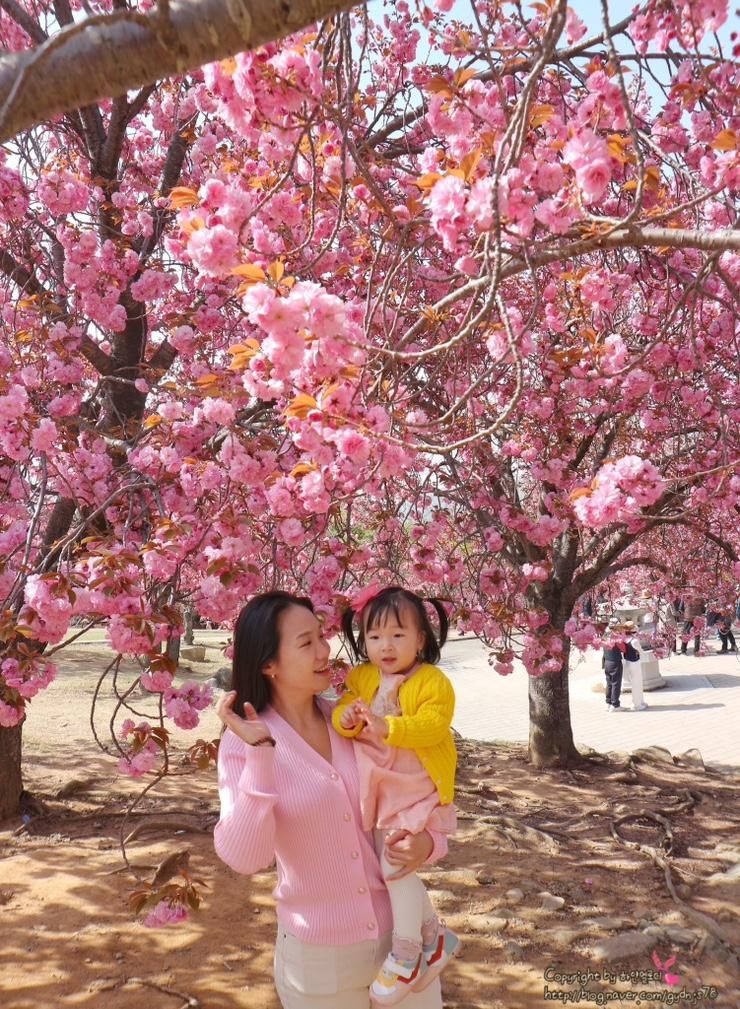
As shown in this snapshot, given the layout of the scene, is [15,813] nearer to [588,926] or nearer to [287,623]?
[588,926]

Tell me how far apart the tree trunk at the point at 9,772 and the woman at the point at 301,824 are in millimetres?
4089

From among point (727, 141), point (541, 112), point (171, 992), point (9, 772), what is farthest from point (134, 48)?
point (9, 772)

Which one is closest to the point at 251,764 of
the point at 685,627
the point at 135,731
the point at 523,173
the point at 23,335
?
the point at 135,731

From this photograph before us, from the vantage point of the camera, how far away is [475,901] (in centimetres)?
423

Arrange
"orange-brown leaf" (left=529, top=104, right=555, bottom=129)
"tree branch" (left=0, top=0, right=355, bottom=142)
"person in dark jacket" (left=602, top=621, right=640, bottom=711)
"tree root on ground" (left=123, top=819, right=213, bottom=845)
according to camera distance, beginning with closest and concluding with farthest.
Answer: "tree branch" (left=0, top=0, right=355, bottom=142), "orange-brown leaf" (left=529, top=104, right=555, bottom=129), "tree root on ground" (left=123, top=819, right=213, bottom=845), "person in dark jacket" (left=602, top=621, right=640, bottom=711)

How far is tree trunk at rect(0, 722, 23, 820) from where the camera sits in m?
5.34

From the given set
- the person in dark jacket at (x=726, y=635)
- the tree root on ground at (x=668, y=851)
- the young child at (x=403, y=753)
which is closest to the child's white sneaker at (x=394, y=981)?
the young child at (x=403, y=753)

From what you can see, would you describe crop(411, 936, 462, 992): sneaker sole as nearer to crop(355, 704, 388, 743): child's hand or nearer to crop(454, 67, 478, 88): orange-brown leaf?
crop(355, 704, 388, 743): child's hand

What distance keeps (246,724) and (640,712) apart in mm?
9789

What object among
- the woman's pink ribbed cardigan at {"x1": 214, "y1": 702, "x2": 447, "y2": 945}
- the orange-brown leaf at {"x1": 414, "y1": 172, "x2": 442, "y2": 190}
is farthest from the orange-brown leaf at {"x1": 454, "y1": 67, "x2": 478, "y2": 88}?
the woman's pink ribbed cardigan at {"x1": 214, "y1": 702, "x2": 447, "y2": 945}

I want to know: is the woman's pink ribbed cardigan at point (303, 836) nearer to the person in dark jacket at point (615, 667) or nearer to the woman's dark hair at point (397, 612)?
the woman's dark hair at point (397, 612)

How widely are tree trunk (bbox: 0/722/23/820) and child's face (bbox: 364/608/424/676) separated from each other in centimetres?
417

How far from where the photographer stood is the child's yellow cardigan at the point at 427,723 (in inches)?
76.3

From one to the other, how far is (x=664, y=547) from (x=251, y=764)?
8435 mm
